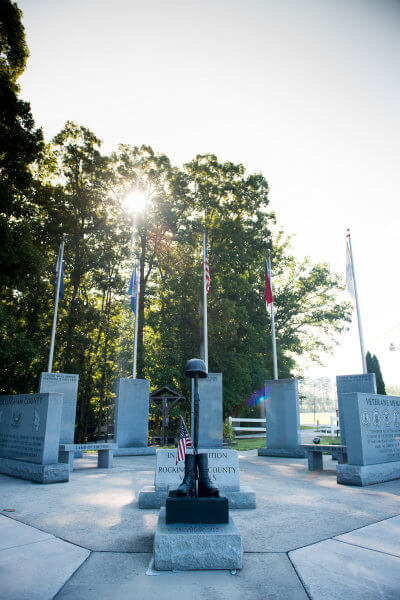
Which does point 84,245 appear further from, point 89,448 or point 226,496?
point 226,496

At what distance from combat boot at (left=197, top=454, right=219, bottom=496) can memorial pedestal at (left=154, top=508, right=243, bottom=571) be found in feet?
1.67

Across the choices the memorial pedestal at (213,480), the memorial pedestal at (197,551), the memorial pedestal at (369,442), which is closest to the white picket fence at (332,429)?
the memorial pedestal at (369,442)

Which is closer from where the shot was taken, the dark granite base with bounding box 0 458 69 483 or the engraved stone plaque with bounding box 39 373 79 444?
the dark granite base with bounding box 0 458 69 483

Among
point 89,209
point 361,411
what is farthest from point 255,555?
point 89,209

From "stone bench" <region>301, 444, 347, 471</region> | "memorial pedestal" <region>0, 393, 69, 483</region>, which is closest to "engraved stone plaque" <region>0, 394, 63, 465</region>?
"memorial pedestal" <region>0, 393, 69, 483</region>

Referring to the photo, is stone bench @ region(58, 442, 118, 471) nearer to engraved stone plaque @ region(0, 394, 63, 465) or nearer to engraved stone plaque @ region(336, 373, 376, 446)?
engraved stone plaque @ region(0, 394, 63, 465)

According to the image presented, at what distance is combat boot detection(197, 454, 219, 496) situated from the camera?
13.0 feet

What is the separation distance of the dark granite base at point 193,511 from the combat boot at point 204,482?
6.5 inches

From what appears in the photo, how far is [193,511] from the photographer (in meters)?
3.78

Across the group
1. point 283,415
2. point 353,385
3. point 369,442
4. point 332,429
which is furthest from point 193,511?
point 332,429

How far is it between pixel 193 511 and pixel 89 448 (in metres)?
6.96

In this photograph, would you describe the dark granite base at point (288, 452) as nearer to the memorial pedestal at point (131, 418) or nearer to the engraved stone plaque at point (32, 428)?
the memorial pedestal at point (131, 418)

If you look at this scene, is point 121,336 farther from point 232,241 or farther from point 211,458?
point 211,458

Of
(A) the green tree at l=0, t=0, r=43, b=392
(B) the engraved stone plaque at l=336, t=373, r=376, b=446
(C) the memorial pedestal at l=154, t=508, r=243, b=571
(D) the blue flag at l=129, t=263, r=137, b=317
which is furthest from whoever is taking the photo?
(D) the blue flag at l=129, t=263, r=137, b=317
